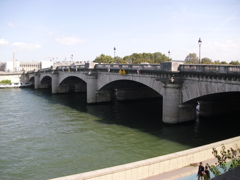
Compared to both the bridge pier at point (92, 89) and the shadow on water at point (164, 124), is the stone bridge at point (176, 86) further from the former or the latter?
the shadow on water at point (164, 124)

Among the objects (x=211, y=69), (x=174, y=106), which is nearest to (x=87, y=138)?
(x=174, y=106)

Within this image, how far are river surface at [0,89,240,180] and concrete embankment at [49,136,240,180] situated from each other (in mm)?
6089

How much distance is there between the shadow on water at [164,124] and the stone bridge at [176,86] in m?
1.26

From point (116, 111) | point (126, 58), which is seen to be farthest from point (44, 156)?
point (126, 58)

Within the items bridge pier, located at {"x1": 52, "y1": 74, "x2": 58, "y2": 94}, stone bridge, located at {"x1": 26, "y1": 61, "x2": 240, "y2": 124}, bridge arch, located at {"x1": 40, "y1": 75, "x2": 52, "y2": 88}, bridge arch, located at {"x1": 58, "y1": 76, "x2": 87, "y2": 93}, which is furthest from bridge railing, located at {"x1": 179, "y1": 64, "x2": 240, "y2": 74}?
bridge arch, located at {"x1": 40, "y1": 75, "x2": 52, "y2": 88}

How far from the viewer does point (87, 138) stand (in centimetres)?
2398

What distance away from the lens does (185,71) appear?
25219 millimetres

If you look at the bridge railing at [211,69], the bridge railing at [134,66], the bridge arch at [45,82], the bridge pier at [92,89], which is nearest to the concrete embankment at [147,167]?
the bridge railing at [211,69]

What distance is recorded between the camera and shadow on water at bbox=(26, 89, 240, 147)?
2333 centimetres

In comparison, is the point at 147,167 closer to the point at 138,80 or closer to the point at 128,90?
the point at 138,80

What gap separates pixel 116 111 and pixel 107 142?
14521mm

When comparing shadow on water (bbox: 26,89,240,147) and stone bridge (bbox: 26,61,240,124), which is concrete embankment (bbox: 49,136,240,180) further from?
stone bridge (bbox: 26,61,240,124)

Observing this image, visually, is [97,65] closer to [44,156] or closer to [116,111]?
[116,111]

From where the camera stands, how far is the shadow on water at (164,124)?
2333cm
